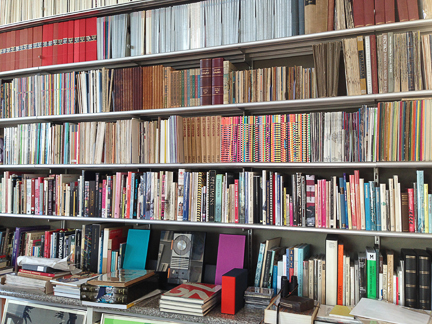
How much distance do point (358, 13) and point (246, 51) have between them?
24.9 inches

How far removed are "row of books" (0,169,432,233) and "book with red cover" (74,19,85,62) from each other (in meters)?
0.80

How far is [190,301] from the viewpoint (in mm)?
1748

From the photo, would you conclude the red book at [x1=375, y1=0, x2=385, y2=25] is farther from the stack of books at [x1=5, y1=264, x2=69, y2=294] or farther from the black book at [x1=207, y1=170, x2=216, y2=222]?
the stack of books at [x1=5, y1=264, x2=69, y2=294]

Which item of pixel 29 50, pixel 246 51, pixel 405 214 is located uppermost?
pixel 29 50

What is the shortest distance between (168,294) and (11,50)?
210 centimetres

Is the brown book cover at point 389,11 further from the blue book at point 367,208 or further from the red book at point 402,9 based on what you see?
the blue book at point 367,208

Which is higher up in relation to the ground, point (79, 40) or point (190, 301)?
point (79, 40)

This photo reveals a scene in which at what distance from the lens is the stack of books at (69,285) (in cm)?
202

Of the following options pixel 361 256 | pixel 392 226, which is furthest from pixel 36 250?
pixel 392 226

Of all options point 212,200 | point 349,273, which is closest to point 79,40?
point 212,200

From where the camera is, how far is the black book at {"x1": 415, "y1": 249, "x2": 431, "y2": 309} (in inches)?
65.4

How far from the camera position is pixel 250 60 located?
89.5 inches

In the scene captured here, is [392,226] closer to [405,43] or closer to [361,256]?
[361,256]

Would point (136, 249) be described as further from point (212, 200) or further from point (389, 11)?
point (389, 11)
